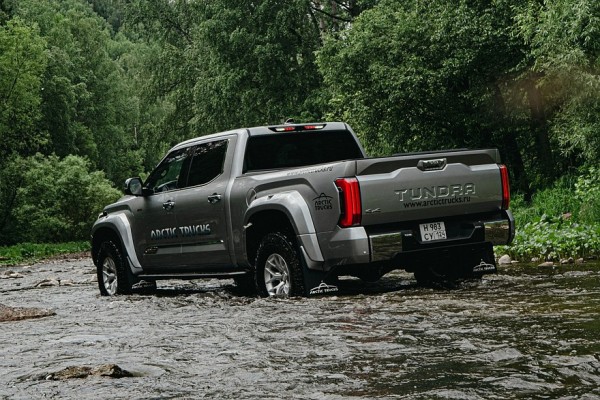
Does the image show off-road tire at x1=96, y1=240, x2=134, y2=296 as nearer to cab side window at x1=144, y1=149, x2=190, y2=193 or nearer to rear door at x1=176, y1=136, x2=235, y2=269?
cab side window at x1=144, y1=149, x2=190, y2=193

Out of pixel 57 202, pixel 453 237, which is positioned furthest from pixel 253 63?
pixel 453 237

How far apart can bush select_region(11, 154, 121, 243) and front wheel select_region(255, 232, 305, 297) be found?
35.5m

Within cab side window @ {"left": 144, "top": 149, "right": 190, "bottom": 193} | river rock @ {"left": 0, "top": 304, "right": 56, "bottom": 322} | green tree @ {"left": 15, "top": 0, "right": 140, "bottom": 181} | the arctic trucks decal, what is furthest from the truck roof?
green tree @ {"left": 15, "top": 0, "right": 140, "bottom": 181}

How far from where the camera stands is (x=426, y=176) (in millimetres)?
9023

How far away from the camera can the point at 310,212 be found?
899 centimetres

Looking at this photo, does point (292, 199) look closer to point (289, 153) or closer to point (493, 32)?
point (289, 153)

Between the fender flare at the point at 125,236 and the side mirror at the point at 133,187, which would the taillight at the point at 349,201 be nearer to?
the side mirror at the point at 133,187

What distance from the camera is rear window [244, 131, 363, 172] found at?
1048 centimetres

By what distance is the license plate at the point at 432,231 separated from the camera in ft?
30.0

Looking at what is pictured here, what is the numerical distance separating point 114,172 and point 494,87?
5200 cm

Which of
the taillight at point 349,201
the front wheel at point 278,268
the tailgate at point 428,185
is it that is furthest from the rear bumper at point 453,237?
the front wheel at point 278,268

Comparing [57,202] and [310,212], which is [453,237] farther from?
[57,202]

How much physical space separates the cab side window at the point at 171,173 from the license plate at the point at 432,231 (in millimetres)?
3351

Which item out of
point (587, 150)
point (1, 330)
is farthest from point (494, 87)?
point (1, 330)
